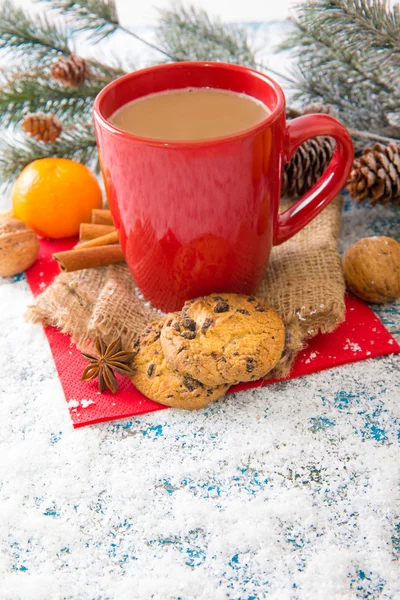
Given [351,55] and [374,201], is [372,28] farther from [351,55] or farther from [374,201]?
[374,201]

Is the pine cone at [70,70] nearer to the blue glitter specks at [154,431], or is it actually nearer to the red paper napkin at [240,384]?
the red paper napkin at [240,384]

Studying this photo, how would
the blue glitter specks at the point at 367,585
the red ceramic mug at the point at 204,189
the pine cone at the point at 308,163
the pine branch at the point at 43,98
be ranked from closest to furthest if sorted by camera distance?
the blue glitter specks at the point at 367,585 < the red ceramic mug at the point at 204,189 < the pine cone at the point at 308,163 < the pine branch at the point at 43,98

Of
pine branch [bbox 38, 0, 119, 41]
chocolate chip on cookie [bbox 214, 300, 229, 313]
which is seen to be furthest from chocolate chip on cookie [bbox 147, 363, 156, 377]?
pine branch [bbox 38, 0, 119, 41]

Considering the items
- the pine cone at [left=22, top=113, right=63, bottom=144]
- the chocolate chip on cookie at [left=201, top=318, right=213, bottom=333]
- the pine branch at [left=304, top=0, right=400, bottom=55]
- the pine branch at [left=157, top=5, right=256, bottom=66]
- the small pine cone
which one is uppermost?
the pine branch at [left=304, top=0, right=400, bottom=55]

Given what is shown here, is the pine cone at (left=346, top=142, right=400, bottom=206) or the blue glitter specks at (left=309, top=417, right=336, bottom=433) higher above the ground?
the pine cone at (left=346, top=142, right=400, bottom=206)

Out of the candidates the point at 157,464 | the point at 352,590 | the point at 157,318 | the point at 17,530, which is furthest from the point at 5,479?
the point at 352,590

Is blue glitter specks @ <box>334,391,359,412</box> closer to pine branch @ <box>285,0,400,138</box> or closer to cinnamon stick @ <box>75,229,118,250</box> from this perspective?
cinnamon stick @ <box>75,229,118,250</box>

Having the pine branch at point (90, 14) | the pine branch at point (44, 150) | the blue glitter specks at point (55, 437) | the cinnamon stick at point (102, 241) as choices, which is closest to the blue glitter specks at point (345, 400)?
the blue glitter specks at point (55, 437)
